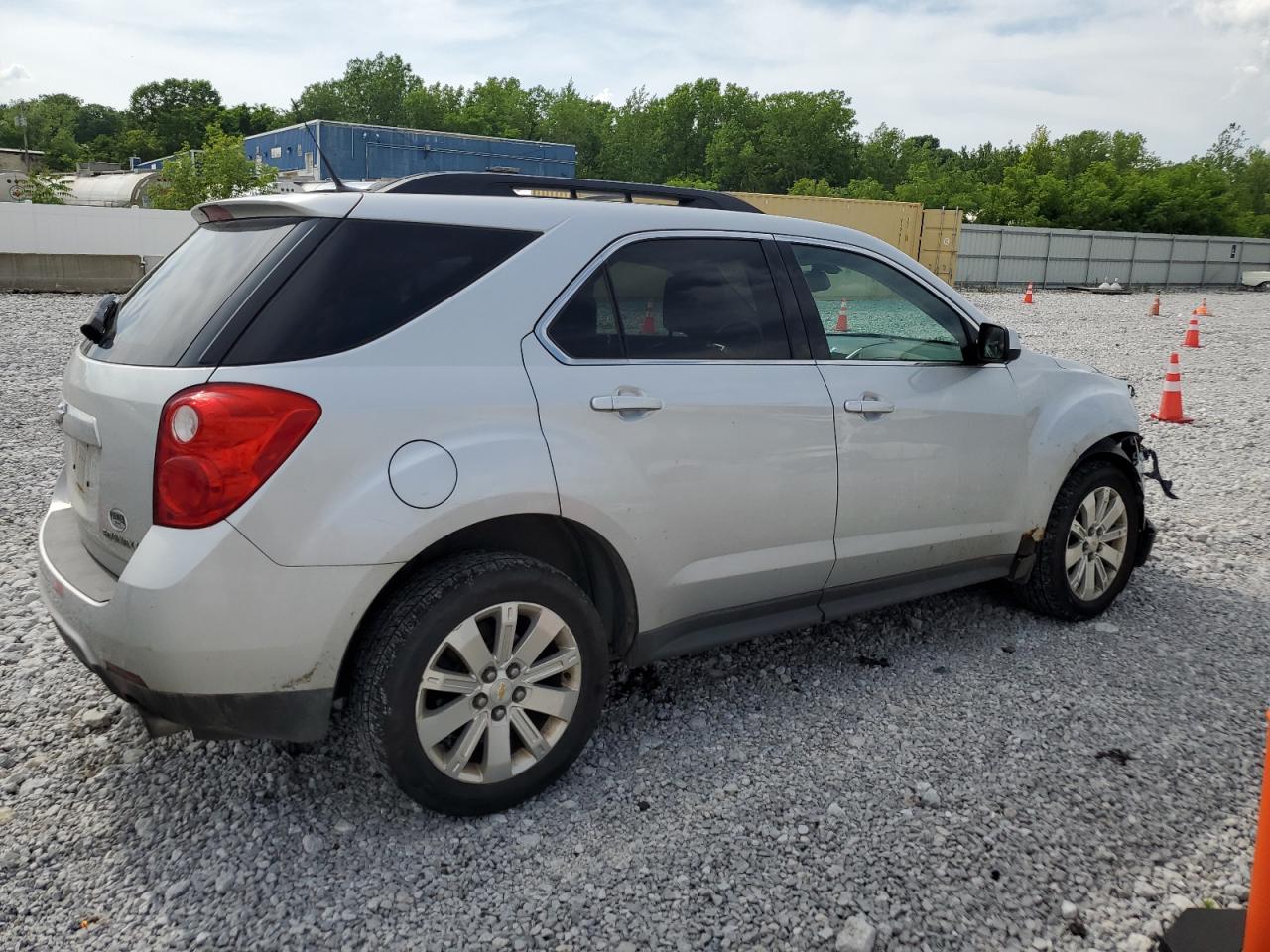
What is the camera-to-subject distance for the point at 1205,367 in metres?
15.2

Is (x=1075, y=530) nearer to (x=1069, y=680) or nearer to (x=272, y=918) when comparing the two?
(x=1069, y=680)

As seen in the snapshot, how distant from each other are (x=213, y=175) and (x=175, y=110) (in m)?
103

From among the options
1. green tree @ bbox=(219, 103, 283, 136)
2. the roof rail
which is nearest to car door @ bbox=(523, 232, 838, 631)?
the roof rail

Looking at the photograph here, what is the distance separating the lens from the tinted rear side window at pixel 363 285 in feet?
8.75

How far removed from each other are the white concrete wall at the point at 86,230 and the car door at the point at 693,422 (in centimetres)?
2073

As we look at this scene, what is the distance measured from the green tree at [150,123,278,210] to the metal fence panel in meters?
25.6

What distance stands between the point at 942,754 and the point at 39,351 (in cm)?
1291

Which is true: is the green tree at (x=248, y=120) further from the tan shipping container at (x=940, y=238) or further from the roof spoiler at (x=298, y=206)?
the roof spoiler at (x=298, y=206)

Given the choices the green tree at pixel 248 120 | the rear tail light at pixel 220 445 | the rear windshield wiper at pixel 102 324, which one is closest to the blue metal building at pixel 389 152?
the rear windshield wiper at pixel 102 324

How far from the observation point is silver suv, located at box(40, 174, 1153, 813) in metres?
2.59

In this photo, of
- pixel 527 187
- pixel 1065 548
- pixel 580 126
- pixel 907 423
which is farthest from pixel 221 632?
pixel 580 126

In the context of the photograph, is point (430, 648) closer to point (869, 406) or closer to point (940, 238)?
point (869, 406)

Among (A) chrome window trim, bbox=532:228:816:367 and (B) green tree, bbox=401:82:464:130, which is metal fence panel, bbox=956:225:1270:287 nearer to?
(A) chrome window trim, bbox=532:228:816:367

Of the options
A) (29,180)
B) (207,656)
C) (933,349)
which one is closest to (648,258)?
(933,349)
